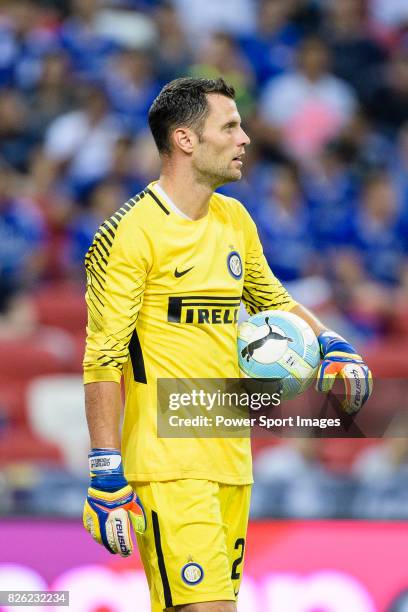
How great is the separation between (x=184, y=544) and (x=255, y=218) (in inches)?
227

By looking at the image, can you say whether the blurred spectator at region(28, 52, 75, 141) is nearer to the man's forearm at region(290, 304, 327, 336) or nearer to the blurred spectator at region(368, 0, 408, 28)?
the blurred spectator at region(368, 0, 408, 28)

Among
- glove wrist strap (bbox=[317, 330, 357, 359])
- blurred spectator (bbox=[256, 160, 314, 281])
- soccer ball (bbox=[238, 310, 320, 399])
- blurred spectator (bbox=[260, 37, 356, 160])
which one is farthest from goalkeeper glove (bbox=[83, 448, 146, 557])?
blurred spectator (bbox=[260, 37, 356, 160])

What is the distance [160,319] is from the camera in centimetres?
409

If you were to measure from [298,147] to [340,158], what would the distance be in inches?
19.4

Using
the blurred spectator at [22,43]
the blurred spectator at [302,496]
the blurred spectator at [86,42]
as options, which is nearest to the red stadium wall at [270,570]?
the blurred spectator at [302,496]

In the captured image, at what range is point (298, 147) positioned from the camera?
11242mm

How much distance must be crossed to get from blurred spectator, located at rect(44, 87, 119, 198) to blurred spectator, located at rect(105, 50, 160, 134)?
0.23m

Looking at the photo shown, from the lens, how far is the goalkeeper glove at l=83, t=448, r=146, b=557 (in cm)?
382

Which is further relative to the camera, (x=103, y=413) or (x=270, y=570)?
(x=270, y=570)

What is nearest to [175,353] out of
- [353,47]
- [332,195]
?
[332,195]

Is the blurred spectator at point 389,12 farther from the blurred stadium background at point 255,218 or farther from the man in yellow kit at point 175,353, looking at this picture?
the man in yellow kit at point 175,353

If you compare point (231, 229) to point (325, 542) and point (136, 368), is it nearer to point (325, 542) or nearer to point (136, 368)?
point (136, 368)

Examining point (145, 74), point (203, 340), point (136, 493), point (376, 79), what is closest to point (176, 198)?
point (203, 340)

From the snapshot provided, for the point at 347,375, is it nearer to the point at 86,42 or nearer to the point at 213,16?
the point at 86,42
